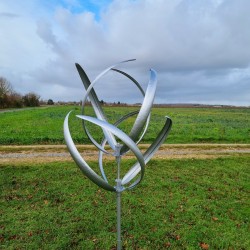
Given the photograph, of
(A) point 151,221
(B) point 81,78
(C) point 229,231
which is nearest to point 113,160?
(A) point 151,221

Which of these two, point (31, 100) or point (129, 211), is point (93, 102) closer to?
point (129, 211)

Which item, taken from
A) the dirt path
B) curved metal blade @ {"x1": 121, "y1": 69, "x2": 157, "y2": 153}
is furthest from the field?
curved metal blade @ {"x1": 121, "y1": 69, "x2": 157, "y2": 153}

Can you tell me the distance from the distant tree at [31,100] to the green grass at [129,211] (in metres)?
98.8

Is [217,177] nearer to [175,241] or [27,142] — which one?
[175,241]

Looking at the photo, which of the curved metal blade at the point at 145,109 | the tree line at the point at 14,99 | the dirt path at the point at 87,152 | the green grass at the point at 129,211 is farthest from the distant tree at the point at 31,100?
the curved metal blade at the point at 145,109

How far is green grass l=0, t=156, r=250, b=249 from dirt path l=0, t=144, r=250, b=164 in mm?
2002

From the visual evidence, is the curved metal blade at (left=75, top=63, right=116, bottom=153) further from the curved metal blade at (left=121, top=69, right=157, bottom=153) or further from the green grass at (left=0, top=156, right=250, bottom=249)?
the green grass at (left=0, top=156, right=250, bottom=249)

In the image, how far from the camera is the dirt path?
1467 cm

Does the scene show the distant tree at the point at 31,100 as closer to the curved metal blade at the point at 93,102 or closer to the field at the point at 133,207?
the field at the point at 133,207

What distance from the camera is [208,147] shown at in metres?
18.4

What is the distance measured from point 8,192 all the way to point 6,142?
1007cm

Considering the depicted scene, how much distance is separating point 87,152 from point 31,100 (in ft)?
324

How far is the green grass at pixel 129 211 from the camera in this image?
7.02 metres

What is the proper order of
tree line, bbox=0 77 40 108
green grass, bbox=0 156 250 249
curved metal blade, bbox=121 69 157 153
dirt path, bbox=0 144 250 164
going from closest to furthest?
curved metal blade, bbox=121 69 157 153, green grass, bbox=0 156 250 249, dirt path, bbox=0 144 250 164, tree line, bbox=0 77 40 108
